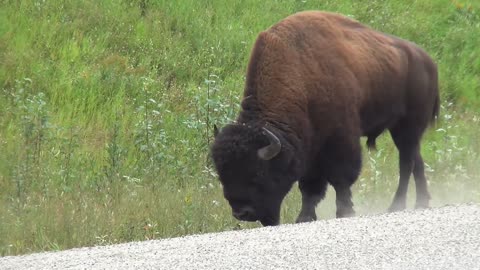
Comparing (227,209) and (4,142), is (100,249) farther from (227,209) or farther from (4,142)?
(4,142)

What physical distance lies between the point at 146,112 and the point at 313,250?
26.3 feet

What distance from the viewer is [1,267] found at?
237 inches

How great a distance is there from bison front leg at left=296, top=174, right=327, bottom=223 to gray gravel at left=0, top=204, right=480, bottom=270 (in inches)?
93.3

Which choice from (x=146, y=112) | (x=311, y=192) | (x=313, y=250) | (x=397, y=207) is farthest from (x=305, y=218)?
(x=146, y=112)

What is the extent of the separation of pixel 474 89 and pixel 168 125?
6469 mm

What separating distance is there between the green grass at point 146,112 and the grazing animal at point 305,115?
52cm

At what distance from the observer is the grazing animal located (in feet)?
27.9

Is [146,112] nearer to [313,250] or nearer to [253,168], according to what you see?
[253,168]

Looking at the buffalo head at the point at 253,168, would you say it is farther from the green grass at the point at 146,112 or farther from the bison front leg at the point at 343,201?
the bison front leg at the point at 343,201

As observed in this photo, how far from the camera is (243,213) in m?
8.38

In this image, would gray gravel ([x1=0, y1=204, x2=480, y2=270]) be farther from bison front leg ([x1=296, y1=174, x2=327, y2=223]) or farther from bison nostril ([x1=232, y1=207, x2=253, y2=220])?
bison front leg ([x1=296, y1=174, x2=327, y2=223])

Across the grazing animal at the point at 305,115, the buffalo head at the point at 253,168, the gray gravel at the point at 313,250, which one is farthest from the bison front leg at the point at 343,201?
the gray gravel at the point at 313,250

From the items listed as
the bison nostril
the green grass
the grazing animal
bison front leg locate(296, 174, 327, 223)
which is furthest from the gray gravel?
bison front leg locate(296, 174, 327, 223)

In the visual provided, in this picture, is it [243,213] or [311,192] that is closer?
[243,213]
